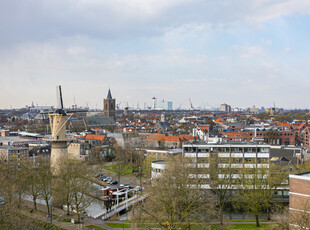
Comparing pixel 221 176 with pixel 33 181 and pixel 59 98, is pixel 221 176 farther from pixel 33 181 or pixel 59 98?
pixel 59 98

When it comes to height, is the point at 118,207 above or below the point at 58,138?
below

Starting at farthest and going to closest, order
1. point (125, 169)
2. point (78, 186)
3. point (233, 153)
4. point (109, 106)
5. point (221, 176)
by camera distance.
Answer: point (109, 106), point (125, 169), point (233, 153), point (221, 176), point (78, 186)

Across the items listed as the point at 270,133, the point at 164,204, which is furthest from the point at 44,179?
the point at 270,133

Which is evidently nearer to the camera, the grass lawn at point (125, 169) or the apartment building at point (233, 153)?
the apartment building at point (233, 153)

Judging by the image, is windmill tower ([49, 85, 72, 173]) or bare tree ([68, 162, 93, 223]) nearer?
bare tree ([68, 162, 93, 223])

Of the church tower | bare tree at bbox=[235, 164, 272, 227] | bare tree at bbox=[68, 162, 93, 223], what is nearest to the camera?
bare tree at bbox=[235, 164, 272, 227]

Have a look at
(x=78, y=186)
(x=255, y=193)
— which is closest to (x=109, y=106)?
(x=78, y=186)

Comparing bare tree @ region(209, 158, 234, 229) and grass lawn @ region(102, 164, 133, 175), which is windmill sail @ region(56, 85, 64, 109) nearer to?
grass lawn @ region(102, 164, 133, 175)

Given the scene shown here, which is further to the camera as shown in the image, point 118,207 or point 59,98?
point 59,98

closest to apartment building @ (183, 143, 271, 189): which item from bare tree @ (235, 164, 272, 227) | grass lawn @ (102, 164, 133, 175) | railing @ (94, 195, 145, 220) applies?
bare tree @ (235, 164, 272, 227)

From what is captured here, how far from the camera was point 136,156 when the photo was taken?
72500mm

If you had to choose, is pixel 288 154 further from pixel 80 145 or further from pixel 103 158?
pixel 80 145

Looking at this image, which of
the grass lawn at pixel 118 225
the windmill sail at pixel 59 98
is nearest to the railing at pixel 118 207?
the grass lawn at pixel 118 225

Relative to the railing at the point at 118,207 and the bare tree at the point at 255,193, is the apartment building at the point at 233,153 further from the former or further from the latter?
the railing at the point at 118,207
